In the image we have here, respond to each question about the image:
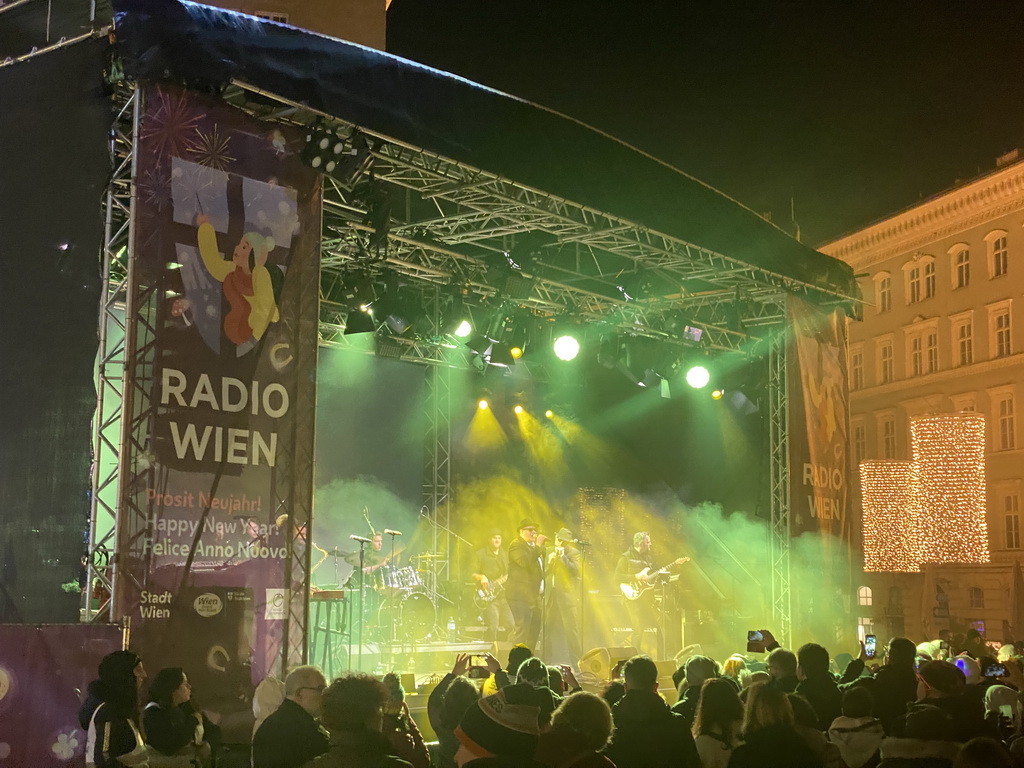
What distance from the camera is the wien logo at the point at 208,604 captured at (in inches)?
344

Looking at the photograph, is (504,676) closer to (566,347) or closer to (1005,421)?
(566,347)

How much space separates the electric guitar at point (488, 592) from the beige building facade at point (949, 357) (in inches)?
825

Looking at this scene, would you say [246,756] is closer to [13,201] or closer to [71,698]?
[71,698]

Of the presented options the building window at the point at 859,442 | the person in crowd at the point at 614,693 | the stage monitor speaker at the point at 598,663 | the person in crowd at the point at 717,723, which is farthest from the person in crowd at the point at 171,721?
the building window at the point at 859,442

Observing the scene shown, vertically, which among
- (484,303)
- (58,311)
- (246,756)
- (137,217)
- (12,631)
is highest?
(484,303)

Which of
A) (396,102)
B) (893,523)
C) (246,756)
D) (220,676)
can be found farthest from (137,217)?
(893,523)

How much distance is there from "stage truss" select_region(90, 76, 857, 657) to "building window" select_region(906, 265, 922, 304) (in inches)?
911

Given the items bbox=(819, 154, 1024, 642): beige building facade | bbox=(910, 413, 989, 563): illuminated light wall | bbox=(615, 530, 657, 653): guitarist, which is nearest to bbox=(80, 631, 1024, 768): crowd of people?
bbox=(615, 530, 657, 653): guitarist

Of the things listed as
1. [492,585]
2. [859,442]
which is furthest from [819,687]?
[859,442]

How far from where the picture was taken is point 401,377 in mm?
19312

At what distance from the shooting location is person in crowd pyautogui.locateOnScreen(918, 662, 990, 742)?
4758 mm

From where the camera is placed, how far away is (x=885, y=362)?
41.1m

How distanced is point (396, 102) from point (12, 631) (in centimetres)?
594

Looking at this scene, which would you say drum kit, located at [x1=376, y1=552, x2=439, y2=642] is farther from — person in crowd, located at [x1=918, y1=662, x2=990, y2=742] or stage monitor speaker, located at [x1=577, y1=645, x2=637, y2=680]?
person in crowd, located at [x1=918, y1=662, x2=990, y2=742]
